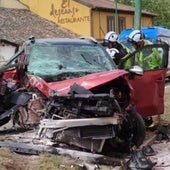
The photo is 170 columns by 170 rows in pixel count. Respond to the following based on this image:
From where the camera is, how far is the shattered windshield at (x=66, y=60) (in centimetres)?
810

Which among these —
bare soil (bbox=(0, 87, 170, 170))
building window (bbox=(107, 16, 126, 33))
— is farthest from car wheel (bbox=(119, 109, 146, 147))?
building window (bbox=(107, 16, 126, 33))

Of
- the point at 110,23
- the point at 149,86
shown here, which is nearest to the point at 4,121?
the point at 149,86

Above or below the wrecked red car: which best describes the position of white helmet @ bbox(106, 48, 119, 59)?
above

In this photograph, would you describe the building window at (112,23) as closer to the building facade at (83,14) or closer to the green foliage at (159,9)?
the building facade at (83,14)

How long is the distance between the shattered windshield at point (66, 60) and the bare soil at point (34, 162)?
5.37ft

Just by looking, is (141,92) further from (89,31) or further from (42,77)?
(89,31)

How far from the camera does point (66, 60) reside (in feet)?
27.7

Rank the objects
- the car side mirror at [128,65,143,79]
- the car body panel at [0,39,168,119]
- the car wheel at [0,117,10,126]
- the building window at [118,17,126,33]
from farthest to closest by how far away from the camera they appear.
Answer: the building window at [118,17,126,33] → the car wheel at [0,117,10,126] → the car side mirror at [128,65,143,79] → the car body panel at [0,39,168,119]

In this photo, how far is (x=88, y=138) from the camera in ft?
22.5

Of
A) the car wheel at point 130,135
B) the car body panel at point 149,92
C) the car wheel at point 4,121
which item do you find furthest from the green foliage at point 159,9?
the car wheel at point 130,135

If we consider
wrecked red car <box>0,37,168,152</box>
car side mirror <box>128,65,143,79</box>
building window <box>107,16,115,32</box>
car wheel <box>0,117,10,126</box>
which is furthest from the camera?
building window <box>107,16,115,32</box>

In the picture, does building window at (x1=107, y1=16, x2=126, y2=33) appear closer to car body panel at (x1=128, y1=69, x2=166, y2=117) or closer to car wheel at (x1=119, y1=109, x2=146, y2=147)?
car body panel at (x1=128, y1=69, x2=166, y2=117)

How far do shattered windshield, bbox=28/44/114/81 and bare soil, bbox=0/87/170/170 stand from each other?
1637mm

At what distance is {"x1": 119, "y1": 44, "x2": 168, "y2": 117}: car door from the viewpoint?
321 inches
